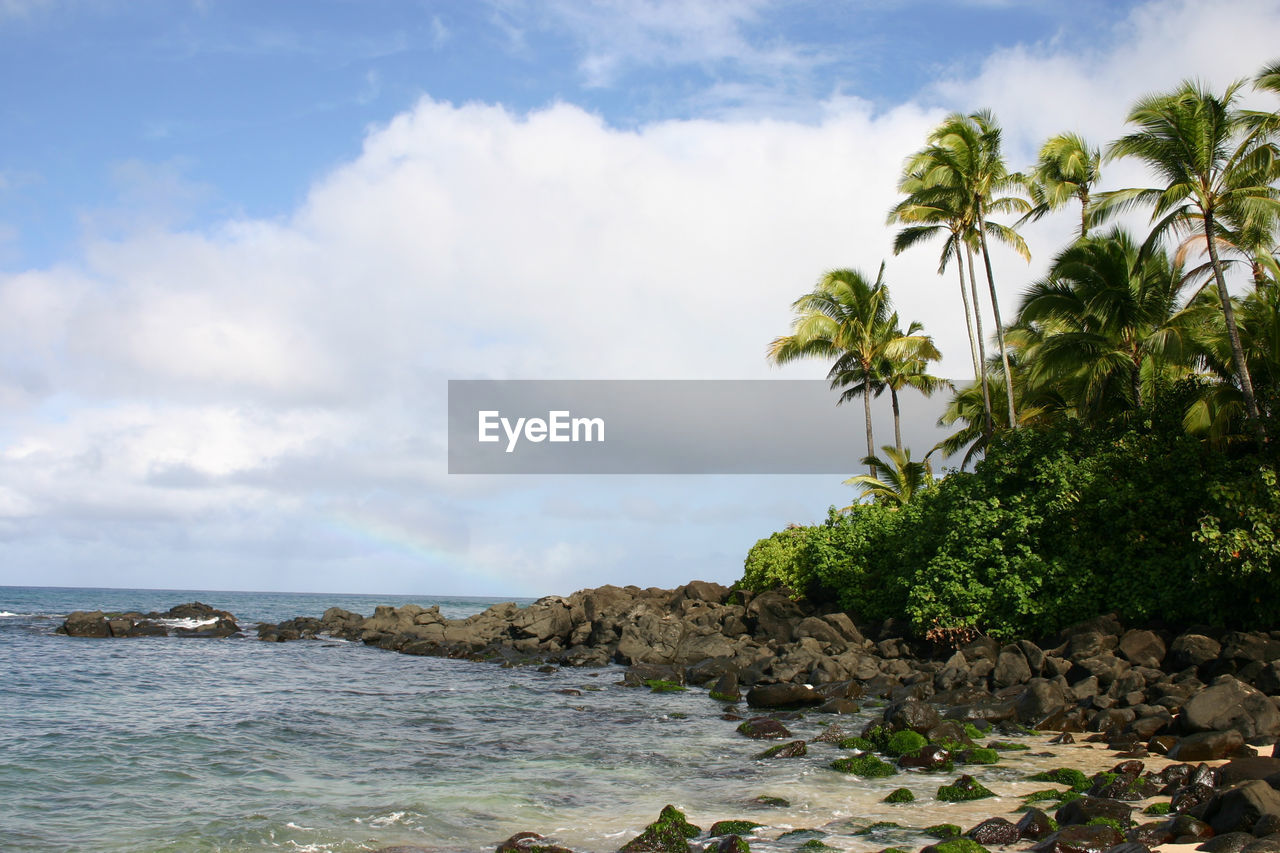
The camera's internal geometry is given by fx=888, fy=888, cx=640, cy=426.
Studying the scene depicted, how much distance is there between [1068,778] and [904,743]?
2.64m

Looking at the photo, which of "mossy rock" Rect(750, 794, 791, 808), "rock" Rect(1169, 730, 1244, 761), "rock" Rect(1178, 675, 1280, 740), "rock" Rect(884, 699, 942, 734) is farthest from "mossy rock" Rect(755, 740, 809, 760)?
"rock" Rect(1178, 675, 1280, 740)

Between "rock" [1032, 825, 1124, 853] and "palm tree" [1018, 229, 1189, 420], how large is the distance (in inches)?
605

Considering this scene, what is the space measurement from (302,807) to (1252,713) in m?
13.3

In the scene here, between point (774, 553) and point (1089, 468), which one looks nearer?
point (1089, 468)

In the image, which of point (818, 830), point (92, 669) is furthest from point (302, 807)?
point (92, 669)

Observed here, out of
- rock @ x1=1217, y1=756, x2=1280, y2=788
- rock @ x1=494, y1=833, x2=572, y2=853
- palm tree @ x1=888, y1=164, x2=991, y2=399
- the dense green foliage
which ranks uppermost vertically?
palm tree @ x1=888, y1=164, x2=991, y2=399

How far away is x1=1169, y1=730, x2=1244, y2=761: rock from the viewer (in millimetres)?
11852

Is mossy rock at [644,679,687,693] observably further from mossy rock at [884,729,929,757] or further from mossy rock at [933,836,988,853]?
mossy rock at [933,836,988,853]

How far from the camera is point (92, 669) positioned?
26562mm

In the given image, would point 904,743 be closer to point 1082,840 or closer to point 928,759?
point 928,759

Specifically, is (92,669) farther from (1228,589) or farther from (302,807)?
(1228,589)

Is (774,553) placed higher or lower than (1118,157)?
lower

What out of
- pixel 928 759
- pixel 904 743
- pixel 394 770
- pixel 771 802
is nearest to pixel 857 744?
pixel 904 743

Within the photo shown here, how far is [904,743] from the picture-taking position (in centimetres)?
1355
